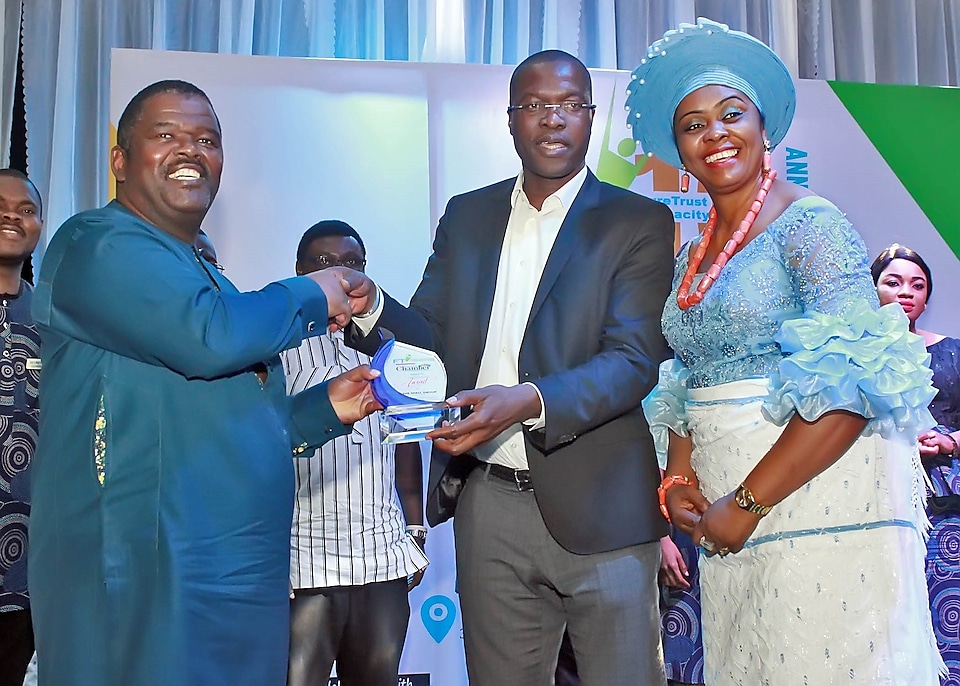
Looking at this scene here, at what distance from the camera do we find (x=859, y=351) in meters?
1.74

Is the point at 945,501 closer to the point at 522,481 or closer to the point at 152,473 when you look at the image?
the point at 522,481

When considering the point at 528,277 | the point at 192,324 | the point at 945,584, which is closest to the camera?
the point at 192,324

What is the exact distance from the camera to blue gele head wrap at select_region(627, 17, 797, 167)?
2.10 metres

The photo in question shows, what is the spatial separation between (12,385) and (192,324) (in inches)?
64.3

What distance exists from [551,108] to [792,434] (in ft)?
3.26

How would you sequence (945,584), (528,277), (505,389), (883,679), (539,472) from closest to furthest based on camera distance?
(883,679) → (505,389) → (539,472) → (528,277) → (945,584)

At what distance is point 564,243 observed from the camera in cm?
223

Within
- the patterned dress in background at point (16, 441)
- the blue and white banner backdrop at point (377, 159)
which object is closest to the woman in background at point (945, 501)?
the blue and white banner backdrop at point (377, 159)

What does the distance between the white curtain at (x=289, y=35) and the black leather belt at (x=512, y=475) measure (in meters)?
2.84

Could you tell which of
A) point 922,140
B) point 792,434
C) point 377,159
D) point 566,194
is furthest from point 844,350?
point 922,140

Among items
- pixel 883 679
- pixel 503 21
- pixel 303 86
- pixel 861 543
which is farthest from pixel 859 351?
pixel 503 21

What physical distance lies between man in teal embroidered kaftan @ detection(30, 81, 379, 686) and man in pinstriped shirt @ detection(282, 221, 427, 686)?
877 millimetres

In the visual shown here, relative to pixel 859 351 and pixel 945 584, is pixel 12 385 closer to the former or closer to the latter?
pixel 859 351

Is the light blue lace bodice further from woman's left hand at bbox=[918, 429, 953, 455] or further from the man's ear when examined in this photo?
woman's left hand at bbox=[918, 429, 953, 455]
